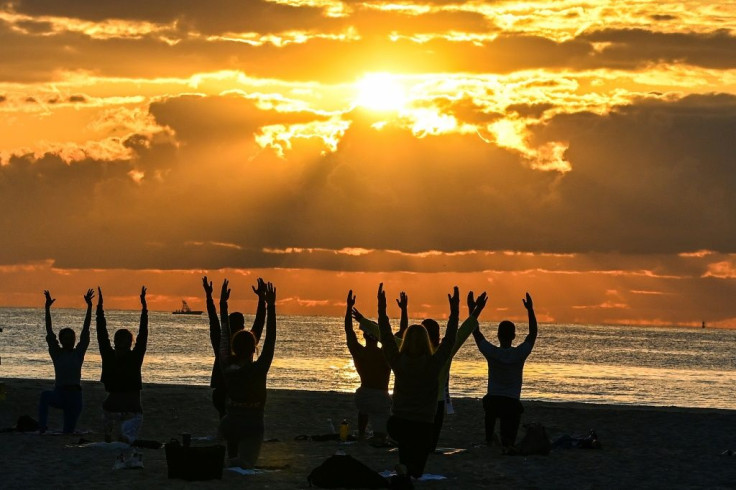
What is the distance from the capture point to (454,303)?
1330cm

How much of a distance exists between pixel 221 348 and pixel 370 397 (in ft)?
14.0

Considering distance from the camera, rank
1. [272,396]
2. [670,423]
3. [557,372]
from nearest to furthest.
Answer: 1. [670,423]
2. [272,396]
3. [557,372]

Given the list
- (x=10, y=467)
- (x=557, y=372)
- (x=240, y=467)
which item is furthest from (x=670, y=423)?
(x=557, y=372)

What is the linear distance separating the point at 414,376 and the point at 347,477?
5.04ft

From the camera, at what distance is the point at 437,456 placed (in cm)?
1783

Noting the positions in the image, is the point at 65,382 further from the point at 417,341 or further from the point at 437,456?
the point at 417,341

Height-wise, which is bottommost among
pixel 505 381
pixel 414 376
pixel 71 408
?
pixel 71 408

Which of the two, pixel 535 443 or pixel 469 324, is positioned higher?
pixel 469 324

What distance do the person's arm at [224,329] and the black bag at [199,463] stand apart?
1086 millimetres

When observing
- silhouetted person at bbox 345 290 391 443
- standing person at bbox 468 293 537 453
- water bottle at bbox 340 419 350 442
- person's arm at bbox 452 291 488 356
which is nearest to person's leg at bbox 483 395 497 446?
standing person at bbox 468 293 537 453

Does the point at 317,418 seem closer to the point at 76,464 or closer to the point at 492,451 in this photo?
the point at 492,451

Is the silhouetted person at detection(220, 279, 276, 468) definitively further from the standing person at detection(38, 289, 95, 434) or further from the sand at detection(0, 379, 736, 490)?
the standing person at detection(38, 289, 95, 434)

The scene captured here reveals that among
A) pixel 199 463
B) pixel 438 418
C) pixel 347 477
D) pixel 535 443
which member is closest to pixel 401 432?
pixel 347 477

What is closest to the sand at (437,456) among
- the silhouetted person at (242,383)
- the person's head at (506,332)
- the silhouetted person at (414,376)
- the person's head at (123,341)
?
the silhouetted person at (242,383)
